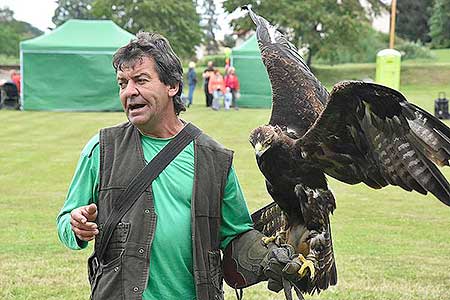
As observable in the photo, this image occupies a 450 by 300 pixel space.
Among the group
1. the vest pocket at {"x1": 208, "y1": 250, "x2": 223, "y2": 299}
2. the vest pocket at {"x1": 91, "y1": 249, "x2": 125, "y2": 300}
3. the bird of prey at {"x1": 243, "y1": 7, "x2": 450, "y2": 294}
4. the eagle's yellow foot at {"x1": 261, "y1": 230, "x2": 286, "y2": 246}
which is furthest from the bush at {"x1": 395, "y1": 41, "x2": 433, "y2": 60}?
the vest pocket at {"x1": 91, "y1": 249, "x2": 125, "y2": 300}

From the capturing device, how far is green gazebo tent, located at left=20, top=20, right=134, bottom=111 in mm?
25141

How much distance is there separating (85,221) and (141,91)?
0.52 m

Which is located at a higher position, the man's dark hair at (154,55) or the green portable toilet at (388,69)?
the man's dark hair at (154,55)

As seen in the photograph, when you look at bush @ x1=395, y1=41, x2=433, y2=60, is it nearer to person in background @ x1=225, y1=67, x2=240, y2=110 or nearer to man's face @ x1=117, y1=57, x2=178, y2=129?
person in background @ x1=225, y1=67, x2=240, y2=110

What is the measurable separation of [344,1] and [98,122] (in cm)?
2903

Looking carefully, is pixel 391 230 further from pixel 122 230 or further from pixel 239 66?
pixel 239 66

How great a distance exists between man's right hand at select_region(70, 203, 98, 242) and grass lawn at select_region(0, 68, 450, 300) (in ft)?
10.5

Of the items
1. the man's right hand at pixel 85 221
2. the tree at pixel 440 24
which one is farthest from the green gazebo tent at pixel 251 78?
the tree at pixel 440 24

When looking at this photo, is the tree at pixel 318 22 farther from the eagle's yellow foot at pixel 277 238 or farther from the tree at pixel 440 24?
the eagle's yellow foot at pixel 277 238

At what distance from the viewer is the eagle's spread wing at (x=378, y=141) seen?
374 centimetres

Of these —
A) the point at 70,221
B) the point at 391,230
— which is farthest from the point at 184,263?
the point at 391,230

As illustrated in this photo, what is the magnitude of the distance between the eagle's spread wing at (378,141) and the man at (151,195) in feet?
3.74

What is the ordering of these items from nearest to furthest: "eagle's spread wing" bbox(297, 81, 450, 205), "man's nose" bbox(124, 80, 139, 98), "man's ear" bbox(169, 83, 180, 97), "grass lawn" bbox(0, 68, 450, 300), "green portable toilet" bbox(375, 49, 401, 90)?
1. "man's nose" bbox(124, 80, 139, 98)
2. "man's ear" bbox(169, 83, 180, 97)
3. "eagle's spread wing" bbox(297, 81, 450, 205)
4. "grass lawn" bbox(0, 68, 450, 300)
5. "green portable toilet" bbox(375, 49, 401, 90)

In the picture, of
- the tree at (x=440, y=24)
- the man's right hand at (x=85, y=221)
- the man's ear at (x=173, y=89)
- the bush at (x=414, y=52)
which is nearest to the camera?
the man's right hand at (x=85, y=221)
